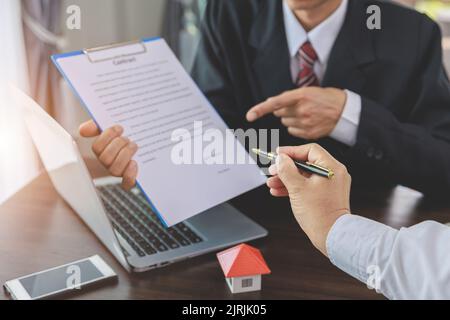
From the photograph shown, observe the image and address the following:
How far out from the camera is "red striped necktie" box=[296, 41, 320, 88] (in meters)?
1.56

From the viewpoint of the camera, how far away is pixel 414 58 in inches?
60.8

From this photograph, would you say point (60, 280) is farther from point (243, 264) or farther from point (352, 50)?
point (352, 50)

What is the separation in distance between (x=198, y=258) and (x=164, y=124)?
0.28 meters

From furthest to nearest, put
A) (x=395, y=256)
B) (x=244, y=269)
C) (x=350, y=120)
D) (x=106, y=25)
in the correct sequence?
(x=106, y=25)
(x=350, y=120)
(x=244, y=269)
(x=395, y=256)

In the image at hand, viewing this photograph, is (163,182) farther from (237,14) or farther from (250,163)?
(237,14)

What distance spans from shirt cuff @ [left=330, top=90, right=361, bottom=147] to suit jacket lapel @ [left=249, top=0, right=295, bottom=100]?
24 cm

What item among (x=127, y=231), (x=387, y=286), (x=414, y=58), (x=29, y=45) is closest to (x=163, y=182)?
(x=127, y=231)

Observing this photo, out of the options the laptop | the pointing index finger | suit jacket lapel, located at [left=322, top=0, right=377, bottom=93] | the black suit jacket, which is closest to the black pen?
the laptop

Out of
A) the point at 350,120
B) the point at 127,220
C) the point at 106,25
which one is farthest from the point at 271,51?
the point at 106,25

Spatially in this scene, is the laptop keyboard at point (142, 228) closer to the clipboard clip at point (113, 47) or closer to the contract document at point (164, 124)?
the contract document at point (164, 124)

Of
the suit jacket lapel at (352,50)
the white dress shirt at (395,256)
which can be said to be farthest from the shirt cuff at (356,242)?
the suit jacket lapel at (352,50)

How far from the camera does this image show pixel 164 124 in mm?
1108

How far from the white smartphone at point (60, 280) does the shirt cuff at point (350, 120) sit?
0.72 metres
